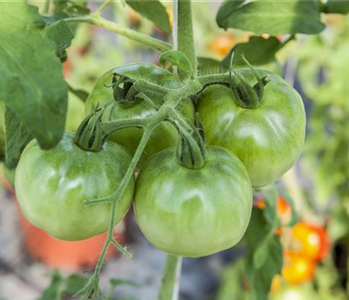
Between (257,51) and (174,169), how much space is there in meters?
0.39

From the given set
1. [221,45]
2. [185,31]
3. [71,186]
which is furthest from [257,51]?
[221,45]

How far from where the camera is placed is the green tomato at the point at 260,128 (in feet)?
1.81

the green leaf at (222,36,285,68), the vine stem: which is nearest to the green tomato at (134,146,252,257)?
the vine stem

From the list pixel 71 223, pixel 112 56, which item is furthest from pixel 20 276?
pixel 71 223

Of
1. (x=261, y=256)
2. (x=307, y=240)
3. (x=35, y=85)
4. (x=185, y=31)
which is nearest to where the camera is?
(x=35, y=85)

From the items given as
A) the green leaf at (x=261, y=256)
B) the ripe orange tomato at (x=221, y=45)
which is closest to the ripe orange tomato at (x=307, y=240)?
the ripe orange tomato at (x=221, y=45)

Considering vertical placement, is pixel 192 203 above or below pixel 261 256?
above

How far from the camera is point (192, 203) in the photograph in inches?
18.8

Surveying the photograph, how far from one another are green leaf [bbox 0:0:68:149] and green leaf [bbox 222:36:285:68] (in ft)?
1.24

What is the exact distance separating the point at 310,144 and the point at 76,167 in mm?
1576

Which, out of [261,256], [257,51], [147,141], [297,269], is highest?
[147,141]

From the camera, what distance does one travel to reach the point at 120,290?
2.24 metres

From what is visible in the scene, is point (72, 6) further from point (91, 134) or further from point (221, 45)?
point (221, 45)

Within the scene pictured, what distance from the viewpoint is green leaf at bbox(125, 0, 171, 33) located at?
2.48ft
